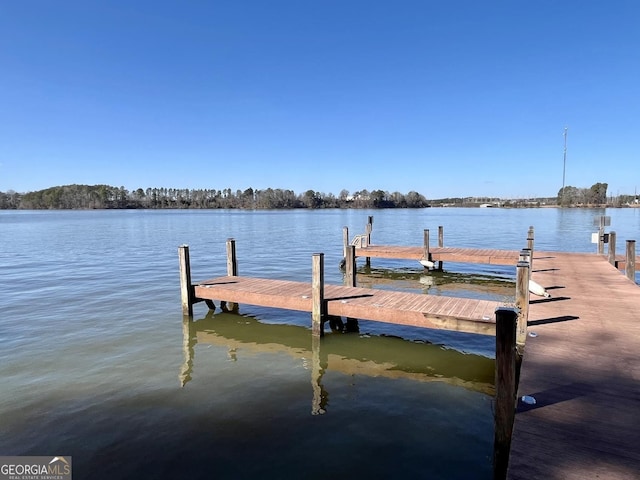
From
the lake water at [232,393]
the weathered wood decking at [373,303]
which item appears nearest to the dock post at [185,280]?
the weathered wood decking at [373,303]

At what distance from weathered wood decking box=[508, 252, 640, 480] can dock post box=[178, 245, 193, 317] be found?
899 centimetres

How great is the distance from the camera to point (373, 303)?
9289 millimetres

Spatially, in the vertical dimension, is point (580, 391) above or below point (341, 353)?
above

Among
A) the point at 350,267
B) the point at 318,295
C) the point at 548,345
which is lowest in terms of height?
the point at 548,345

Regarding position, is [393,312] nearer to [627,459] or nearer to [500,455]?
[500,455]

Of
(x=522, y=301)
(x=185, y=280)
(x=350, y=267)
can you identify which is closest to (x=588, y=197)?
(x=350, y=267)

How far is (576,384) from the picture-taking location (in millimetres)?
5246

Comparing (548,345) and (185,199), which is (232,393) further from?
(185,199)

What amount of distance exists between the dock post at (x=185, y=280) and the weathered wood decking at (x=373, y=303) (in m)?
0.27

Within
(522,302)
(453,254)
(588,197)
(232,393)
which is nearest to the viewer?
(232,393)

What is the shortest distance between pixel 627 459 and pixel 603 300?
7.30 m

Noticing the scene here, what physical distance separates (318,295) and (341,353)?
1.51m

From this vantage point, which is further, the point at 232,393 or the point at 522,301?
the point at 522,301

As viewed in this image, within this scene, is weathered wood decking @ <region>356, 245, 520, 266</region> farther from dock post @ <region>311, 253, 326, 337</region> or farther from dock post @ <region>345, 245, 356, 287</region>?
dock post @ <region>311, 253, 326, 337</region>
